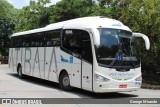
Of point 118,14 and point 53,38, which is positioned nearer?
point 53,38

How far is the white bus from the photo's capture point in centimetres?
1328

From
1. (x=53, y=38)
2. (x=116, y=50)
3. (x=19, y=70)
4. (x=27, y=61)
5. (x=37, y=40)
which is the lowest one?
(x=19, y=70)

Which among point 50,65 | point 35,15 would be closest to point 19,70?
point 50,65

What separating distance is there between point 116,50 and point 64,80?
135 inches

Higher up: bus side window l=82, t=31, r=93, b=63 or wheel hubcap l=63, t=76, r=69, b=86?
bus side window l=82, t=31, r=93, b=63

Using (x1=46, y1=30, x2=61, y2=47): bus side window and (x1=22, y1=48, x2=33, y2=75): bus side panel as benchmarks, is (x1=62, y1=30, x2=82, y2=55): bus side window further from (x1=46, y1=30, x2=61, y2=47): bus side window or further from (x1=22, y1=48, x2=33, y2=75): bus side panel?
(x1=22, y1=48, x2=33, y2=75): bus side panel

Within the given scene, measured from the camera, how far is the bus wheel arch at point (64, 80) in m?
15.6

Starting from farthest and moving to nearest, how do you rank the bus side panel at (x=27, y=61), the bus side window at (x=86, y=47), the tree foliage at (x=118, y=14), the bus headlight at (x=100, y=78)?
1. the bus side panel at (x=27, y=61)
2. the tree foliage at (x=118, y=14)
3. the bus side window at (x=86, y=47)
4. the bus headlight at (x=100, y=78)

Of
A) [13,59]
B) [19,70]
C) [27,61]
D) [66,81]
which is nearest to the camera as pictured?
[66,81]

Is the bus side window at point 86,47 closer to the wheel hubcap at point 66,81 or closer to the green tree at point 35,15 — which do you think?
the wheel hubcap at point 66,81

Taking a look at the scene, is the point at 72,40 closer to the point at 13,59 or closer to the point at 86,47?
the point at 86,47

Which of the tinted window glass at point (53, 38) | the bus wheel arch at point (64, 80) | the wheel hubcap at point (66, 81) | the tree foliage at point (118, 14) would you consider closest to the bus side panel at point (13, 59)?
the tinted window glass at point (53, 38)

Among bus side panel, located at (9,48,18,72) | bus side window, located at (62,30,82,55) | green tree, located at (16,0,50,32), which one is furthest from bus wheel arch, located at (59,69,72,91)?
green tree, located at (16,0,50,32)

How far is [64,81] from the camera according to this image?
15898 mm
